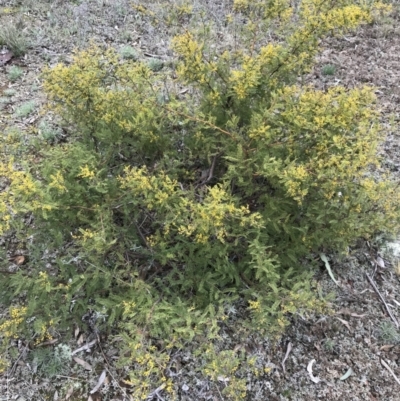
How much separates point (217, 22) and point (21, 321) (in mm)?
4113

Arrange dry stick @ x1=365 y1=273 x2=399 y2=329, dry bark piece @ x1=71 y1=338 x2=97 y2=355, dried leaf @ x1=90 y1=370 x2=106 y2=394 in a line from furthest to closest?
dry stick @ x1=365 y1=273 x2=399 y2=329 → dry bark piece @ x1=71 y1=338 x2=97 y2=355 → dried leaf @ x1=90 y1=370 x2=106 y2=394

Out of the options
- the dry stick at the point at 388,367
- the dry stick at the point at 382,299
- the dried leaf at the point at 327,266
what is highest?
the dried leaf at the point at 327,266

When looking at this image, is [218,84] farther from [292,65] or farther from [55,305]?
[55,305]

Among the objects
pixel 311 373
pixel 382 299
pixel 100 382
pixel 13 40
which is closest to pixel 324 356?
pixel 311 373

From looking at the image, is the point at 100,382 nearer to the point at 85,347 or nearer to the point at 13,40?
the point at 85,347

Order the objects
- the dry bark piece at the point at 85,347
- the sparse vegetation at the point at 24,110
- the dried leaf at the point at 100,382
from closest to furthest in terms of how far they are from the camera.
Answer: the dried leaf at the point at 100,382, the dry bark piece at the point at 85,347, the sparse vegetation at the point at 24,110

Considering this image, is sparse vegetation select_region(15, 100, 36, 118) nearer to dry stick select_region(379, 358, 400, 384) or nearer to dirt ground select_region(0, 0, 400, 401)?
dirt ground select_region(0, 0, 400, 401)

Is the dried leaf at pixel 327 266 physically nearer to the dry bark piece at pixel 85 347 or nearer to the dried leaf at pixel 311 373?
the dried leaf at pixel 311 373

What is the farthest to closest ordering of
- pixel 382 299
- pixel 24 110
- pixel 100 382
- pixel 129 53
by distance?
pixel 129 53, pixel 24 110, pixel 382 299, pixel 100 382

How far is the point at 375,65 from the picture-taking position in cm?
473

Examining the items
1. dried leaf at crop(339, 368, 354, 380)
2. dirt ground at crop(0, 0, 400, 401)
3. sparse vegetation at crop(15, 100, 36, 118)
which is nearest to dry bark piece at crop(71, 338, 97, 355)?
dirt ground at crop(0, 0, 400, 401)

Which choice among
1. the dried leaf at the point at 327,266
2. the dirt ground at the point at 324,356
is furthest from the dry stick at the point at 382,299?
the dried leaf at the point at 327,266

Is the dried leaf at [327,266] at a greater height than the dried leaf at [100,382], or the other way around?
the dried leaf at [327,266]

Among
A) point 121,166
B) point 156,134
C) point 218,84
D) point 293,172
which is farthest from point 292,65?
point 121,166
